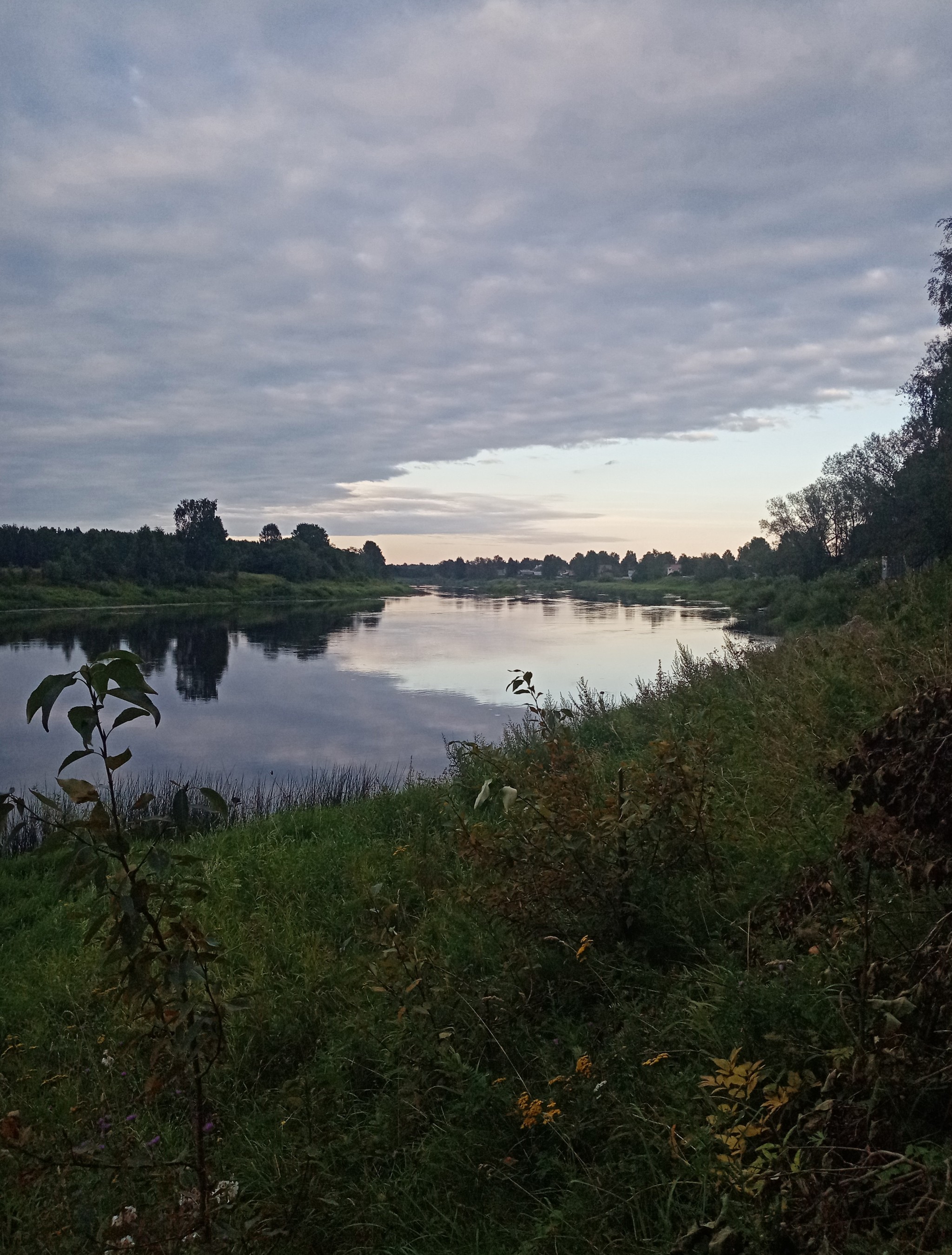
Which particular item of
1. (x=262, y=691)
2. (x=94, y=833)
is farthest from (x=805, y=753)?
(x=262, y=691)

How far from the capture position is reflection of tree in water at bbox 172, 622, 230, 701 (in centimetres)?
2394

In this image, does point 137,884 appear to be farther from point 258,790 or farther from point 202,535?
point 202,535

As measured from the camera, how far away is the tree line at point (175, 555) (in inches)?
2522

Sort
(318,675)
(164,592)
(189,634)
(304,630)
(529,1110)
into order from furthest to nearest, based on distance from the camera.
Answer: (164,592), (304,630), (189,634), (318,675), (529,1110)

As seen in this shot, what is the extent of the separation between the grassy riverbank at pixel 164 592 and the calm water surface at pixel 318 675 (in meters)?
5.06

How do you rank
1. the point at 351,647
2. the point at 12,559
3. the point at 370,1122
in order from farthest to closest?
the point at 12,559 < the point at 351,647 < the point at 370,1122

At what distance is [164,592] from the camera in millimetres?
65875

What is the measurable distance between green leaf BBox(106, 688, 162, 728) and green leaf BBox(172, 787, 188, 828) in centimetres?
21

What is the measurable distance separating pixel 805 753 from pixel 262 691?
66.4ft

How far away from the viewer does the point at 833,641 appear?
329 inches

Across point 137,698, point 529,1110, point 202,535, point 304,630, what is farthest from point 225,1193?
point 202,535

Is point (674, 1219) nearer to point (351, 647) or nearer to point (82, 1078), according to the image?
point (82, 1078)

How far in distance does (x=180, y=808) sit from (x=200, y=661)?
30.2 meters

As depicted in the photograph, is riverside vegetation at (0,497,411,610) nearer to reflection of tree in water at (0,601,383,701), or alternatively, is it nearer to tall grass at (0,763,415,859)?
reflection of tree in water at (0,601,383,701)
